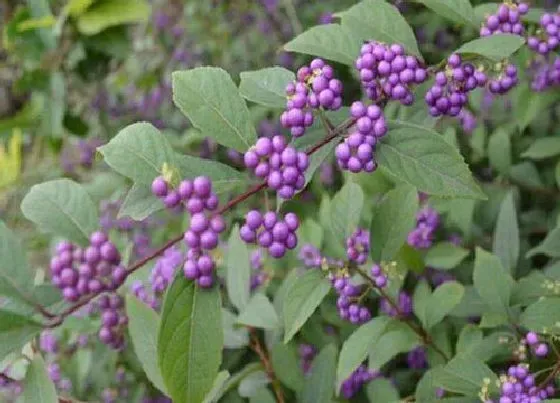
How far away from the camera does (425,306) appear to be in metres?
1.90

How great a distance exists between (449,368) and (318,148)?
0.55 m

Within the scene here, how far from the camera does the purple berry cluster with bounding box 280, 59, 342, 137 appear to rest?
1345 millimetres

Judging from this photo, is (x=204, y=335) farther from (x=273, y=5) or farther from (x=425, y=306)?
(x=273, y=5)

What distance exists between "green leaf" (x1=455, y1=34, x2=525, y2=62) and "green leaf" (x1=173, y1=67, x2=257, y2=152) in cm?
46

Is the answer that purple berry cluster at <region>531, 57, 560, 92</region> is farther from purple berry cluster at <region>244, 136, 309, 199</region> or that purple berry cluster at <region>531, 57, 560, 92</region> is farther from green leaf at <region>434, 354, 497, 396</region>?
purple berry cluster at <region>244, 136, 309, 199</region>

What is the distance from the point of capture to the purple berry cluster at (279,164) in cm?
128

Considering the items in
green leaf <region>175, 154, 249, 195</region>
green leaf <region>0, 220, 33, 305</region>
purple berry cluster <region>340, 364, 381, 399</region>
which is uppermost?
green leaf <region>175, 154, 249, 195</region>

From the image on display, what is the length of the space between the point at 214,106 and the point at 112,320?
73 cm

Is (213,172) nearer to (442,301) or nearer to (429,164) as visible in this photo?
(429,164)

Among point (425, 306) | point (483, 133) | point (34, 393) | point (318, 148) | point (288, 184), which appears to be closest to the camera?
point (288, 184)

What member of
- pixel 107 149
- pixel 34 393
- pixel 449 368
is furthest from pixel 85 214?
pixel 449 368

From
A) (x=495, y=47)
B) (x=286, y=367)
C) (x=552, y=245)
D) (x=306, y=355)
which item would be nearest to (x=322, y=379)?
(x=286, y=367)

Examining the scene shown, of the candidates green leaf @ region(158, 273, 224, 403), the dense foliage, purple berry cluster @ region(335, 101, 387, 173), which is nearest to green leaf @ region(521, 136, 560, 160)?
the dense foliage

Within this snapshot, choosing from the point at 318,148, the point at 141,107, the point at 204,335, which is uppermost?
the point at 318,148
